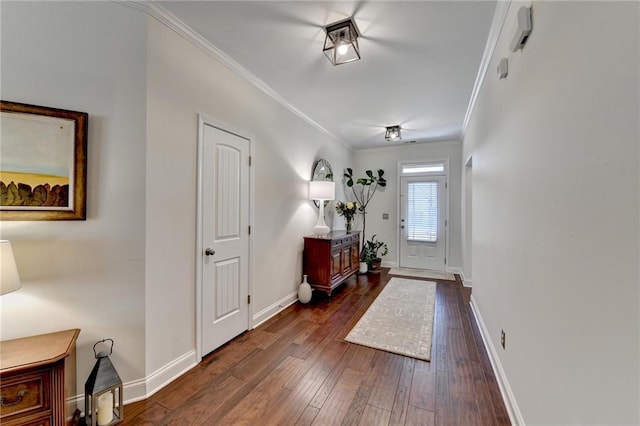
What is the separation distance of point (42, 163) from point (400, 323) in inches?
127

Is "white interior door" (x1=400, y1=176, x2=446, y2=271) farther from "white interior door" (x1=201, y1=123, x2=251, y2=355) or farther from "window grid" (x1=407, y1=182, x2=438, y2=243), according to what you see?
"white interior door" (x1=201, y1=123, x2=251, y2=355)

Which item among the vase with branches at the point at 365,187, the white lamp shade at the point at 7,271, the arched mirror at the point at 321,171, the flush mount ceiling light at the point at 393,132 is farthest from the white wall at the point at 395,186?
the white lamp shade at the point at 7,271

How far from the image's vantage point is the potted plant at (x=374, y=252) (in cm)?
520

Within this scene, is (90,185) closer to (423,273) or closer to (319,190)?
(319,190)

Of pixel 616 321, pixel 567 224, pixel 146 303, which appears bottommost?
pixel 146 303

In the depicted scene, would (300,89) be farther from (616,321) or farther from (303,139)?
(616,321)

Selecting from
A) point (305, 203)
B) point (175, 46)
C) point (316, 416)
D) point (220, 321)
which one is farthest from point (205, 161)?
point (316, 416)

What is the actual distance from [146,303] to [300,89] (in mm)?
2558

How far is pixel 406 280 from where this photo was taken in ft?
14.9

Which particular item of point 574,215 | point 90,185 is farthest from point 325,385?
point 90,185

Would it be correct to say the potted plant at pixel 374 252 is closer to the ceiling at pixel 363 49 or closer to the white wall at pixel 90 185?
the ceiling at pixel 363 49

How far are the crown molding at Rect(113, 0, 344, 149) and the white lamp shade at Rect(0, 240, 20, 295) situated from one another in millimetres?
1605

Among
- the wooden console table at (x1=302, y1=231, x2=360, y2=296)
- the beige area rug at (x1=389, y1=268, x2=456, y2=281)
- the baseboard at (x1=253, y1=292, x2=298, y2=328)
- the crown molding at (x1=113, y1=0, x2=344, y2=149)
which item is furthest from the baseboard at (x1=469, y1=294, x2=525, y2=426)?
the crown molding at (x1=113, y1=0, x2=344, y2=149)

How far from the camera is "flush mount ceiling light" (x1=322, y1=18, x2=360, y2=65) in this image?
1919 millimetres
